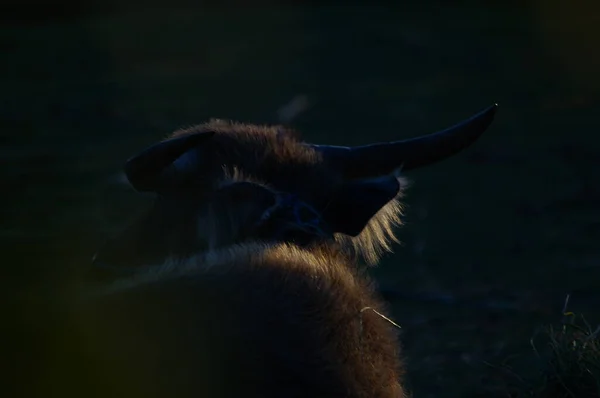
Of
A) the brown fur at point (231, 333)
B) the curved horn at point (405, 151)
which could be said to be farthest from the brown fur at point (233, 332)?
the curved horn at point (405, 151)

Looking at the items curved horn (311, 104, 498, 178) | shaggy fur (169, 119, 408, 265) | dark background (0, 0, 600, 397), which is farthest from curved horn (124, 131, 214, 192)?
curved horn (311, 104, 498, 178)

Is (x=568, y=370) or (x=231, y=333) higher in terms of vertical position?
(x=231, y=333)

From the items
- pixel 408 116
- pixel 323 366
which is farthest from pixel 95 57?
pixel 323 366

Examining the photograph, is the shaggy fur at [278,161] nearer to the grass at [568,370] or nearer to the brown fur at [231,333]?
the brown fur at [231,333]

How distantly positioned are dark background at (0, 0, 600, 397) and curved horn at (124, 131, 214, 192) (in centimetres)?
44

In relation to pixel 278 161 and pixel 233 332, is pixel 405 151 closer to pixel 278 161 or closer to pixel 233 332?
pixel 278 161

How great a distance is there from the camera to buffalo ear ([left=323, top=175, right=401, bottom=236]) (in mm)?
4293

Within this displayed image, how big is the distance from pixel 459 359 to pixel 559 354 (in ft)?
4.43

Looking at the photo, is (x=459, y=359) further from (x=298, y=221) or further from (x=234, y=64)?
(x=234, y=64)

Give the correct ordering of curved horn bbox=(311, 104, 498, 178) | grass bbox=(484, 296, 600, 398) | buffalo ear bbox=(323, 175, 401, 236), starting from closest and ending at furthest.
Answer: buffalo ear bbox=(323, 175, 401, 236)
curved horn bbox=(311, 104, 498, 178)
grass bbox=(484, 296, 600, 398)

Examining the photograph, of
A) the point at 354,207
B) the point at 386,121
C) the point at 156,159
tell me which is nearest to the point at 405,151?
the point at 354,207

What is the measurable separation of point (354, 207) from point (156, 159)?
28.1 inches

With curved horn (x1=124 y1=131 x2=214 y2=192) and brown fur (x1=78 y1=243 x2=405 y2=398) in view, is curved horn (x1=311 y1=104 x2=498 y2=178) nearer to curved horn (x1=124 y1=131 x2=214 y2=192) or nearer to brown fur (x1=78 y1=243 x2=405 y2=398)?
curved horn (x1=124 y1=131 x2=214 y2=192)

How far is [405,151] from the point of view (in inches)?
179
